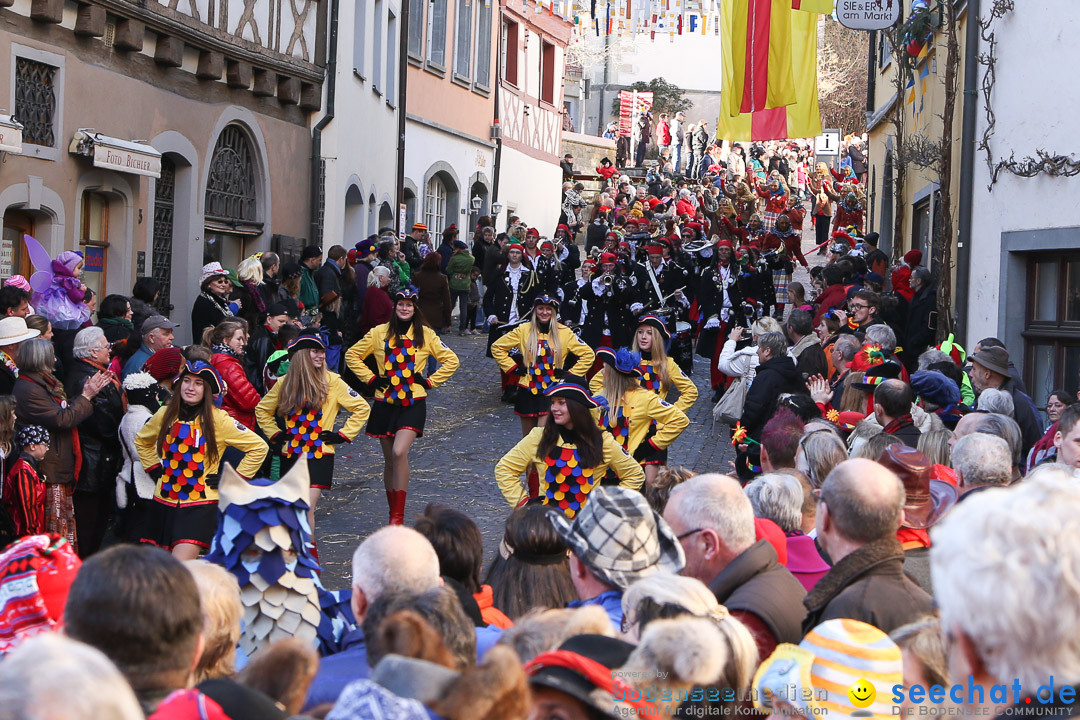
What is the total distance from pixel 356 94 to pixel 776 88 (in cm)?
720

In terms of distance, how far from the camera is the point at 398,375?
10.1 m

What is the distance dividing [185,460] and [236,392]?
1.48m

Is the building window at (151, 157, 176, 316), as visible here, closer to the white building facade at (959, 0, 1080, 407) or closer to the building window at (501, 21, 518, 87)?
the white building facade at (959, 0, 1080, 407)

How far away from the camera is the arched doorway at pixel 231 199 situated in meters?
16.2

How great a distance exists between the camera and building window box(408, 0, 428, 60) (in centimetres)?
2452

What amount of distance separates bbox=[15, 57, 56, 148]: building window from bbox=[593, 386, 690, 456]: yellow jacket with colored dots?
6296 millimetres

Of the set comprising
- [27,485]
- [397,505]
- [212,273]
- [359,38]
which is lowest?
[397,505]

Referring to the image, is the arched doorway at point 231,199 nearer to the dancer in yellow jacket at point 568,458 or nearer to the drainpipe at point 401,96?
the drainpipe at point 401,96

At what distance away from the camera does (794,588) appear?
13.6 ft

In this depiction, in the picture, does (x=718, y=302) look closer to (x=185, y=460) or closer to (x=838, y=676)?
(x=185, y=460)

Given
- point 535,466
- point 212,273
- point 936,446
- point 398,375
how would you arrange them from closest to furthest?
point 936,446 → point 535,466 → point 398,375 → point 212,273

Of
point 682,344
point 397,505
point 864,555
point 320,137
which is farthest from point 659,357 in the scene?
point 320,137

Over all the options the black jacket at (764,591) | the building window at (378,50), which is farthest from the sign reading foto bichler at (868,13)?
the black jacket at (764,591)

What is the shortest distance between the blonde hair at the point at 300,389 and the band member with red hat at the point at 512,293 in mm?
7382
